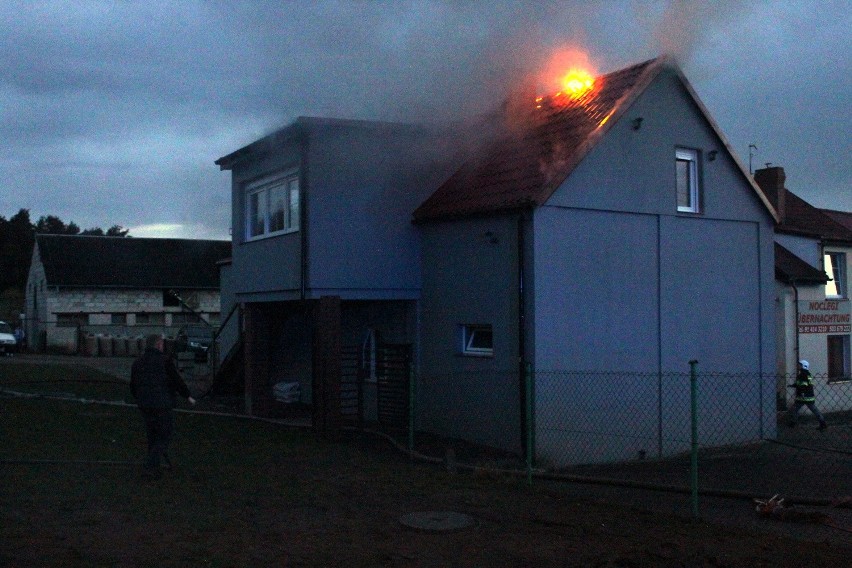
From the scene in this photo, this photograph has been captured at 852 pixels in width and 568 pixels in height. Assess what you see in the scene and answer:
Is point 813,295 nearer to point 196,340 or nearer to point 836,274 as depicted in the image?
point 836,274

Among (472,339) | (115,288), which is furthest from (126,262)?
(472,339)

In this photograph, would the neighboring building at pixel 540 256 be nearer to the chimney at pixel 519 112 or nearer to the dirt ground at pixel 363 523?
the chimney at pixel 519 112

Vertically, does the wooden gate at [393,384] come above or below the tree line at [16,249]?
below

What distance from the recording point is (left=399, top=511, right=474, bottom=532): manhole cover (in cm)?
841

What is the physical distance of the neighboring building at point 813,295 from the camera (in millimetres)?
25000

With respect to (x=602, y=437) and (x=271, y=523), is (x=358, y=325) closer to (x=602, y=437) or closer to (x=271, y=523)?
(x=602, y=437)

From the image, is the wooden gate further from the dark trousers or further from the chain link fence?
the dark trousers

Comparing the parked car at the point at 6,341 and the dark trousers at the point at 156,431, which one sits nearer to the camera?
the dark trousers at the point at 156,431

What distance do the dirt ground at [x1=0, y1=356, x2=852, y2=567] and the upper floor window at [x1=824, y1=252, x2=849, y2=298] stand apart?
19607 mm

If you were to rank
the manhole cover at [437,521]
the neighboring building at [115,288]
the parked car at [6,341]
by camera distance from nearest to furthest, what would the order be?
1. the manhole cover at [437,521]
2. the parked car at [6,341]
3. the neighboring building at [115,288]

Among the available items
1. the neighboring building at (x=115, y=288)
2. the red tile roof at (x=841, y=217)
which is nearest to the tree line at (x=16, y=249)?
the neighboring building at (x=115, y=288)

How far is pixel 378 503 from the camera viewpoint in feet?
31.6

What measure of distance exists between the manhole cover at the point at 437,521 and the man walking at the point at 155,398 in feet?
11.0

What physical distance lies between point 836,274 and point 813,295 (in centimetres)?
271
